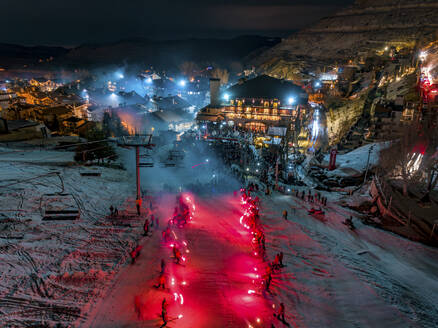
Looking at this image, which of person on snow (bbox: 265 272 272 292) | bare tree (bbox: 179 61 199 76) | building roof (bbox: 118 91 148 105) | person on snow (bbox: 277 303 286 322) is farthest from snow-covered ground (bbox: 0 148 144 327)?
bare tree (bbox: 179 61 199 76)

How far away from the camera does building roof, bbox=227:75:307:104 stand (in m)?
44.7

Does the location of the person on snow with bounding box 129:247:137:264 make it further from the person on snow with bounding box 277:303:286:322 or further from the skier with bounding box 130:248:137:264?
the person on snow with bounding box 277:303:286:322

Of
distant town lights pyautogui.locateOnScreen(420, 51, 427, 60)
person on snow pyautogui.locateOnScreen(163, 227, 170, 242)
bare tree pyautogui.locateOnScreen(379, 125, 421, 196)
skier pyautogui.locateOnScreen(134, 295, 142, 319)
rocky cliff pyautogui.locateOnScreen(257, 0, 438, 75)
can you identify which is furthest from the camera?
rocky cliff pyautogui.locateOnScreen(257, 0, 438, 75)

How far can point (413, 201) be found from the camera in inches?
826

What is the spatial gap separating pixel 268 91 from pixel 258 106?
3.90 m

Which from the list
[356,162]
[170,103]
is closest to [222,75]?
[170,103]

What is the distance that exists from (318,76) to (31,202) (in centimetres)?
6034

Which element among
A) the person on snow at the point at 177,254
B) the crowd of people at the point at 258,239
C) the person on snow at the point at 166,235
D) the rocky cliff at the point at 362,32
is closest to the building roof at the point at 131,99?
the rocky cliff at the point at 362,32

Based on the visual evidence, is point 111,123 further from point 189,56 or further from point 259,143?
point 189,56

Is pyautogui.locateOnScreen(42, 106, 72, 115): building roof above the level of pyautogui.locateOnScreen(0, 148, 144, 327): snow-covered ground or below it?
above

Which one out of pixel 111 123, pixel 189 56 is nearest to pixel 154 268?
pixel 111 123

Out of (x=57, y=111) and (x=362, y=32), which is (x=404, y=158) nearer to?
(x=57, y=111)

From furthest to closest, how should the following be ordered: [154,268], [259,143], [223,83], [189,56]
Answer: [189,56]
[223,83]
[259,143]
[154,268]

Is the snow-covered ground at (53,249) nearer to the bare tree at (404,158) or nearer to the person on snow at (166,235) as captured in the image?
the person on snow at (166,235)
